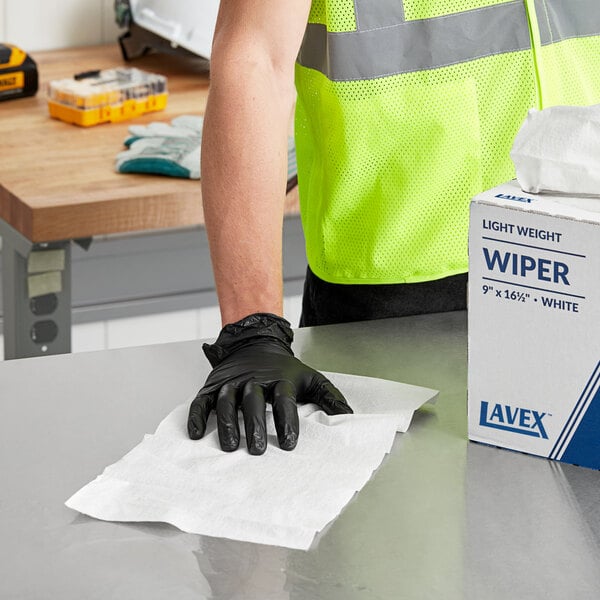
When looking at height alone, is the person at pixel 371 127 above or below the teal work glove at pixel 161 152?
above

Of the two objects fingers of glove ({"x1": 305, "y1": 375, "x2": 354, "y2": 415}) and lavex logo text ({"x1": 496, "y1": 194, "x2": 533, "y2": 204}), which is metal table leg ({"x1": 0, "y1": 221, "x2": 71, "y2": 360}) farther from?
lavex logo text ({"x1": 496, "y1": 194, "x2": 533, "y2": 204})

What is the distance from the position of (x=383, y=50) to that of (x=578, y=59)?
241 mm

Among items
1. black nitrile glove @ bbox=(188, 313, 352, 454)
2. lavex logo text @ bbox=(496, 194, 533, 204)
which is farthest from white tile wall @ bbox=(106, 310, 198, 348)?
lavex logo text @ bbox=(496, 194, 533, 204)

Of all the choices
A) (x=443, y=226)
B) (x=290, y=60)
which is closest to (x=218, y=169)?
A: (x=290, y=60)

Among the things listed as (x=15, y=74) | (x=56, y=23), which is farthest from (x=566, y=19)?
(x=56, y=23)

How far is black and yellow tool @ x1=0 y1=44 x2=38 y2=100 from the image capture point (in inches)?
96.2

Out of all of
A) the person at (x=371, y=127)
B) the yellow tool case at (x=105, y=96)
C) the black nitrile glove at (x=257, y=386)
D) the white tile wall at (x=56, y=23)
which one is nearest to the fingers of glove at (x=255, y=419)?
the black nitrile glove at (x=257, y=386)

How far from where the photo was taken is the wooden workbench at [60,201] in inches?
75.0

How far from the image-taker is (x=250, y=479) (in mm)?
909

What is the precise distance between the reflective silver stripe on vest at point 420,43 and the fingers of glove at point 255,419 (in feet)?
1.35

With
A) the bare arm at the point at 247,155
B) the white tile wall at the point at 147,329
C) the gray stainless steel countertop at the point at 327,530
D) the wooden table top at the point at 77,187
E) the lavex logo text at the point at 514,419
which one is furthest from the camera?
the white tile wall at the point at 147,329

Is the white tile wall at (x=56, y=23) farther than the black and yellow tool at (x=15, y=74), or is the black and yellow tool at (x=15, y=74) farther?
the white tile wall at (x=56, y=23)

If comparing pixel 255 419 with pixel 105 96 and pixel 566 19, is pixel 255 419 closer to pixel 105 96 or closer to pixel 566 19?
pixel 566 19

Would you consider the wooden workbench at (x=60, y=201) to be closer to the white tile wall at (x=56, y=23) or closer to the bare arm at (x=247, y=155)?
the white tile wall at (x=56, y=23)
